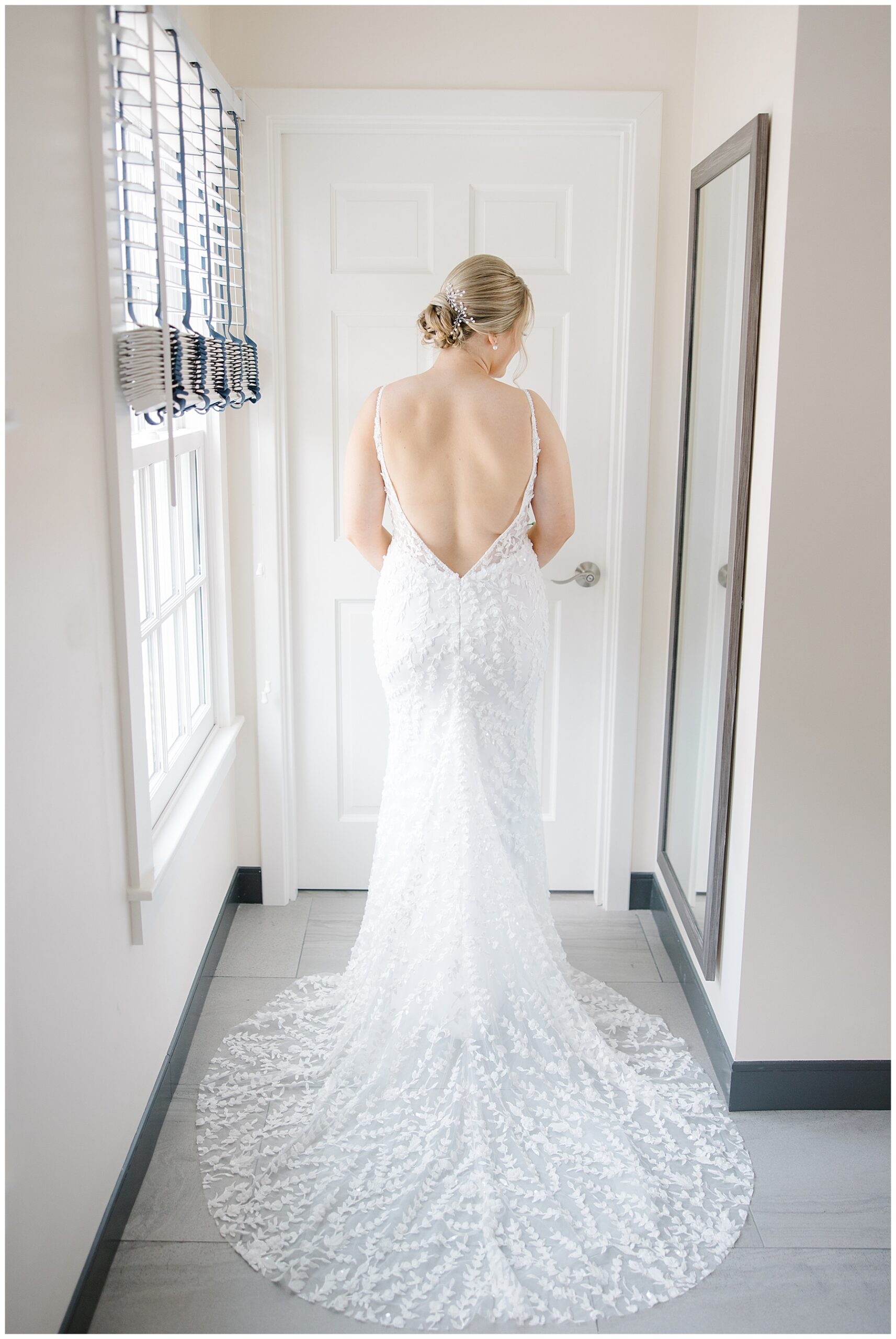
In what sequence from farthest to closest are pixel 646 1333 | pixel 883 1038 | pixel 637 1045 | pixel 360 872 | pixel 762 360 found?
pixel 360 872 → pixel 637 1045 → pixel 883 1038 → pixel 762 360 → pixel 646 1333

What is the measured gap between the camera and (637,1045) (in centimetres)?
256

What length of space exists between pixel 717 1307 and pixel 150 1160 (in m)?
1.10

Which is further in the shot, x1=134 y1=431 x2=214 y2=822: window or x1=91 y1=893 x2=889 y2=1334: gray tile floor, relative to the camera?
x1=134 y1=431 x2=214 y2=822: window

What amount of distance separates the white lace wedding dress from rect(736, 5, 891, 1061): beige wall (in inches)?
14.1

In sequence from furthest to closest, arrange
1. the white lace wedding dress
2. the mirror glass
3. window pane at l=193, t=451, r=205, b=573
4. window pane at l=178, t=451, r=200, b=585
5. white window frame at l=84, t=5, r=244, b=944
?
1. window pane at l=193, t=451, r=205, b=573
2. window pane at l=178, t=451, r=200, b=585
3. the mirror glass
4. the white lace wedding dress
5. white window frame at l=84, t=5, r=244, b=944

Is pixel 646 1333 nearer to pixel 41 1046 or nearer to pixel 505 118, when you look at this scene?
pixel 41 1046

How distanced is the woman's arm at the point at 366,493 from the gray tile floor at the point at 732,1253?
1188mm

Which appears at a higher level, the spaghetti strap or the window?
the spaghetti strap

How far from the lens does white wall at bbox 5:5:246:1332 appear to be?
1454mm

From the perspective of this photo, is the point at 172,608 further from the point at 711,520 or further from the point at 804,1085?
the point at 804,1085

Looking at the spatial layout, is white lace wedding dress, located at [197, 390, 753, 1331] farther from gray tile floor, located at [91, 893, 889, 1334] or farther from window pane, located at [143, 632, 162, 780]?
window pane, located at [143, 632, 162, 780]


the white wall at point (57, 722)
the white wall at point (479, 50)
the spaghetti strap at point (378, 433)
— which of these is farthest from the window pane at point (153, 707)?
the white wall at point (479, 50)

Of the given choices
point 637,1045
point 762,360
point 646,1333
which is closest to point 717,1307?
point 646,1333

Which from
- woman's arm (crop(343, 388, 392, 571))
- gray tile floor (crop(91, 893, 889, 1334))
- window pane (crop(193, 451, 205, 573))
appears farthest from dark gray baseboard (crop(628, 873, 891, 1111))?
window pane (crop(193, 451, 205, 573))
